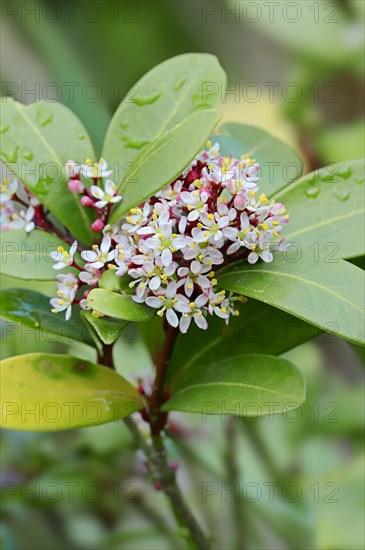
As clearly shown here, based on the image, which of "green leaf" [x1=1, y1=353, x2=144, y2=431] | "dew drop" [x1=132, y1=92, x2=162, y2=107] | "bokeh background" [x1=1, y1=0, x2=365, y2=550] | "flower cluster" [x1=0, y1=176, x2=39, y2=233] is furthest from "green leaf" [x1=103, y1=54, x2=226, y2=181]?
"bokeh background" [x1=1, y1=0, x2=365, y2=550]

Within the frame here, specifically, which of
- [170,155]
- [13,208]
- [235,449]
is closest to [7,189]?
[13,208]

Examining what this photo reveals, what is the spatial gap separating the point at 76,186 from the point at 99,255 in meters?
0.11

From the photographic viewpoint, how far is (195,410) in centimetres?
80

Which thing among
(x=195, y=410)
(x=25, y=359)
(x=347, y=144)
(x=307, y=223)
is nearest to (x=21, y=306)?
(x=25, y=359)

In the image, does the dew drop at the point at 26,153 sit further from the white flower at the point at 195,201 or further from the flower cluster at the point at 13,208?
the white flower at the point at 195,201

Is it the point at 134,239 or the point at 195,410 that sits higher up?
the point at 134,239

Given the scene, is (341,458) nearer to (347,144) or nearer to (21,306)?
(347,144)

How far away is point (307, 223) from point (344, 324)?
16 cm

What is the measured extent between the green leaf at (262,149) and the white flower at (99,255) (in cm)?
23

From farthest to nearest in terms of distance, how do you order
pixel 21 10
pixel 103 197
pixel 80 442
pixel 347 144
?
pixel 21 10
pixel 347 144
pixel 80 442
pixel 103 197

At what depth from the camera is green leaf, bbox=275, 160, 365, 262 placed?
2.64ft

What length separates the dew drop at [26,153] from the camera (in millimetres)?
Answer: 859

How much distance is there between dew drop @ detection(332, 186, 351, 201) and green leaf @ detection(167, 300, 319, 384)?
0.14m

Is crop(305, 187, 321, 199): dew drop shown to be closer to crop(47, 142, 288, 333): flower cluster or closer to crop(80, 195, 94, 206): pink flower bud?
crop(47, 142, 288, 333): flower cluster
